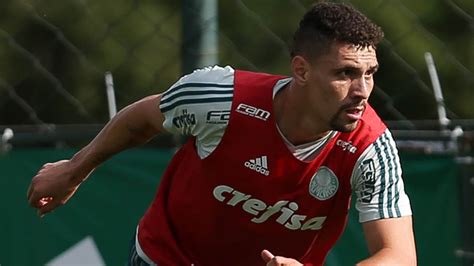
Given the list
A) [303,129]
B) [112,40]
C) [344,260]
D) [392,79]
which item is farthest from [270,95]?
[112,40]

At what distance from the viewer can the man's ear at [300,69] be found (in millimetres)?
4202

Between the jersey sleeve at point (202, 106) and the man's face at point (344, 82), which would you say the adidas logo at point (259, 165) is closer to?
the jersey sleeve at point (202, 106)

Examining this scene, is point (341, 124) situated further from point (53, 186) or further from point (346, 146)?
point (53, 186)

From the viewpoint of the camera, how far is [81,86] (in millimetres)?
9188

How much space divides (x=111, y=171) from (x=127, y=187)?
87mm

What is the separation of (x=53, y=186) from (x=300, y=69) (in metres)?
0.88

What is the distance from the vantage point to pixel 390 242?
4.03m

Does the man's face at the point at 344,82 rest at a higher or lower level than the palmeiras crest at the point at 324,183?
higher

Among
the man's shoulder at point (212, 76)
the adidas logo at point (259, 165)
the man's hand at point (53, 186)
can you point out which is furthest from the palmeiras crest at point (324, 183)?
the man's hand at point (53, 186)

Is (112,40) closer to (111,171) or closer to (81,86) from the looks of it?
(81,86)

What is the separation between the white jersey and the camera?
13.5 ft

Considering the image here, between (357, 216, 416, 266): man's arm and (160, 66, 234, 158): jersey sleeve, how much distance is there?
20.8 inches

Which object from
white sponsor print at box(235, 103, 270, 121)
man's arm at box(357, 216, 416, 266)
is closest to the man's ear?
white sponsor print at box(235, 103, 270, 121)

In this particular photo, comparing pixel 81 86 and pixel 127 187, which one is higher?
pixel 127 187
